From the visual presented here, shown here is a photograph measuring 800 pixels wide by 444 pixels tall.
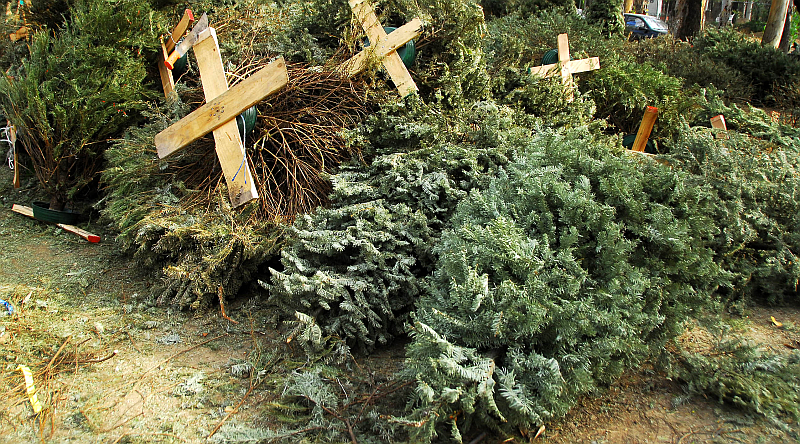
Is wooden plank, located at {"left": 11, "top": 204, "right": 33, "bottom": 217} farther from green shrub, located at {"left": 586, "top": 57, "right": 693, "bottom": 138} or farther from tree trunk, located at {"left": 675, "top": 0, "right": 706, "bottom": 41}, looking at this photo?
tree trunk, located at {"left": 675, "top": 0, "right": 706, "bottom": 41}

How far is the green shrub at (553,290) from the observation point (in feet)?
6.15

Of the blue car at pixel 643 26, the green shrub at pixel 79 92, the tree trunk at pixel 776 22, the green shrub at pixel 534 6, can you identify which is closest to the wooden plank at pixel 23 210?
the green shrub at pixel 79 92

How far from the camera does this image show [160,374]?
2477 millimetres

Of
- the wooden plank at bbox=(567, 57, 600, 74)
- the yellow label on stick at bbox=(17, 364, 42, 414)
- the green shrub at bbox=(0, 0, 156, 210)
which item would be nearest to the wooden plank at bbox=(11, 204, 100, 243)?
the green shrub at bbox=(0, 0, 156, 210)

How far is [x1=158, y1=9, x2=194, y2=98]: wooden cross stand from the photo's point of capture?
4.02m

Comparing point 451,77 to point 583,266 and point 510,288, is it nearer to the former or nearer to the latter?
point 583,266

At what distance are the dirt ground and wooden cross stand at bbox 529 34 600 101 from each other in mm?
2867

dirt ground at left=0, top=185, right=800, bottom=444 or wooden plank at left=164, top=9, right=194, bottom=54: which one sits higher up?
wooden plank at left=164, top=9, right=194, bottom=54

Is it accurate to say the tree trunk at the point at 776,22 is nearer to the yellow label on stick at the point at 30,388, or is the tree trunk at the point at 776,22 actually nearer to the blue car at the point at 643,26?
the blue car at the point at 643,26

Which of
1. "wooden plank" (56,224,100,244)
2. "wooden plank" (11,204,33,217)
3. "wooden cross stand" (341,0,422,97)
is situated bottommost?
"wooden plank" (56,224,100,244)

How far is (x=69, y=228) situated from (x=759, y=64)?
914cm

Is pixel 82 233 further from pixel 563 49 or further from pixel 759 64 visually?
pixel 759 64

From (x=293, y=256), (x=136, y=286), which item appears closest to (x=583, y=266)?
(x=293, y=256)

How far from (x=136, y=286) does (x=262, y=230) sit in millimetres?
952
